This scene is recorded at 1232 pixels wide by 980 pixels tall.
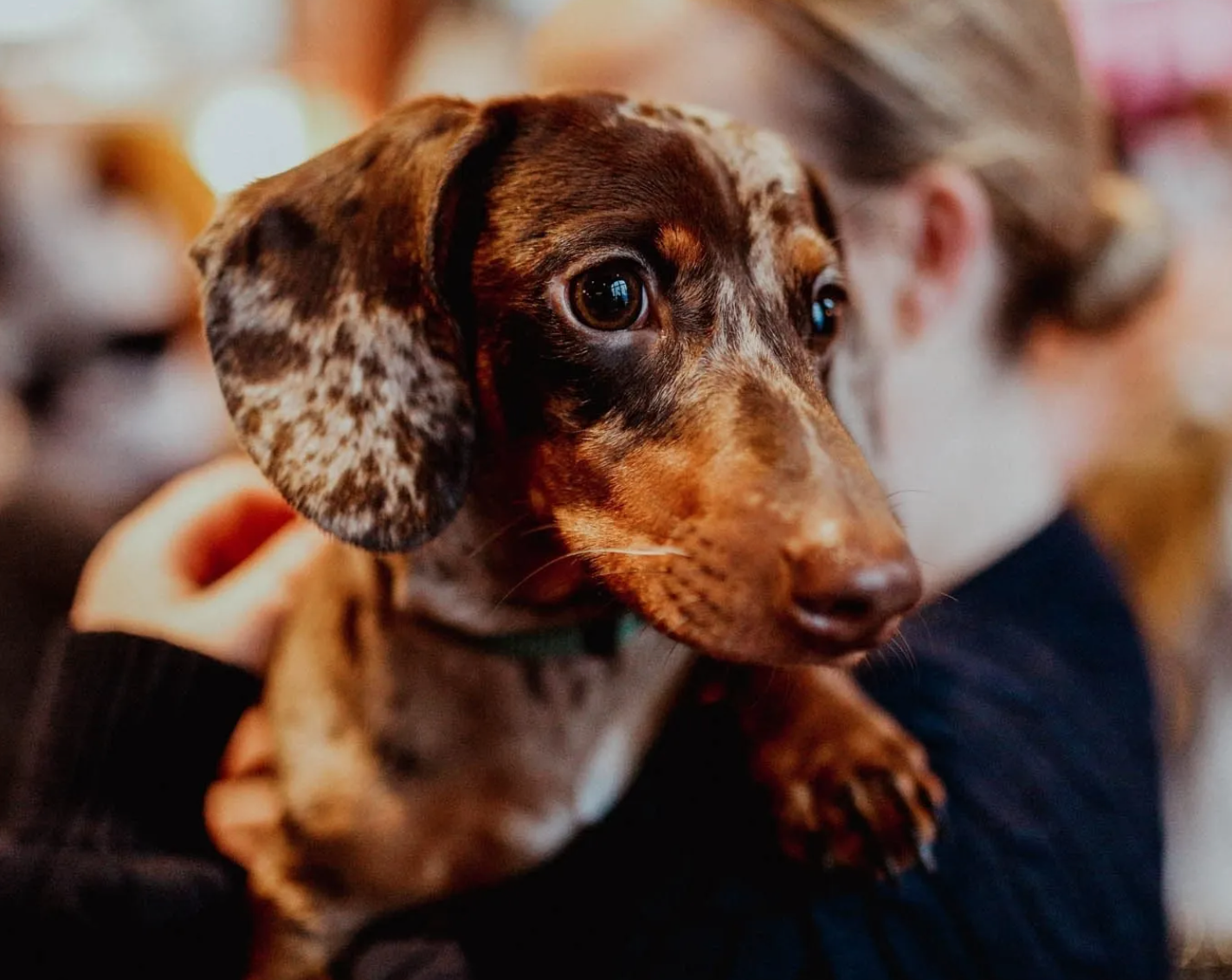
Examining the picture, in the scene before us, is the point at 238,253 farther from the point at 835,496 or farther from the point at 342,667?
the point at 835,496

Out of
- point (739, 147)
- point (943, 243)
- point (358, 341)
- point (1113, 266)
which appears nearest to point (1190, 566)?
point (1113, 266)

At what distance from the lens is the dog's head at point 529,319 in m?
0.95

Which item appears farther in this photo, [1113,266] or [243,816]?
[1113,266]

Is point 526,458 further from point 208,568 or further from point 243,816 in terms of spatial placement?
point 208,568

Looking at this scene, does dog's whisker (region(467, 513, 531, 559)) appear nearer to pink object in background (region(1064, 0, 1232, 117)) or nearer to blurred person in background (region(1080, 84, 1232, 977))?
blurred person in background (region(1080, 84, 1232, 977))

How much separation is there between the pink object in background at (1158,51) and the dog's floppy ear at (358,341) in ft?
7.80

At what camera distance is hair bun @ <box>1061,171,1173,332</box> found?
62.9 inches

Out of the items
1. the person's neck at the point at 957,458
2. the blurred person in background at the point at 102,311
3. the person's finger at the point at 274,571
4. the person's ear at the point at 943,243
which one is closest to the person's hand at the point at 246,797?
the person's finger at the point at 274,571

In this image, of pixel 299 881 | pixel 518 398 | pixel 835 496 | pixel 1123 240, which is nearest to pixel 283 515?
pixel 299 881

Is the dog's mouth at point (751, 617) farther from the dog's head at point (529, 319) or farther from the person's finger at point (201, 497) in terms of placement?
the person's finger at point (201, 497)

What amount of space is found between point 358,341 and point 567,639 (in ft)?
1.18

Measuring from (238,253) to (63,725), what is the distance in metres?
0.53

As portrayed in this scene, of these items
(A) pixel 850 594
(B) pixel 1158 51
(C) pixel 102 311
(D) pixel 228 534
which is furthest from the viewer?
(C) pixel 102 311

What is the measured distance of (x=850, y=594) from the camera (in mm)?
759
